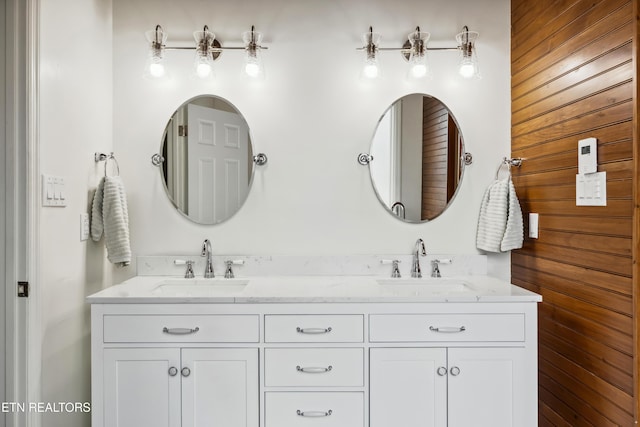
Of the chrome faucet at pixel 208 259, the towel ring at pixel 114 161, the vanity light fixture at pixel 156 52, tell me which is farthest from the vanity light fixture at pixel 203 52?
the chrome faucet at pixel 208 259

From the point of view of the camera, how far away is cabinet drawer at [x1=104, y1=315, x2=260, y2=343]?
5.79ft

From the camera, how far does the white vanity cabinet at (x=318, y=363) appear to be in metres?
1.76

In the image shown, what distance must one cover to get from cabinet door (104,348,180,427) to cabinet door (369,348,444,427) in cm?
79

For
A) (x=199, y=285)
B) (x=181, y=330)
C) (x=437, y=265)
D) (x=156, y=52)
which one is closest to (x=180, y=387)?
(x=181, y=330)

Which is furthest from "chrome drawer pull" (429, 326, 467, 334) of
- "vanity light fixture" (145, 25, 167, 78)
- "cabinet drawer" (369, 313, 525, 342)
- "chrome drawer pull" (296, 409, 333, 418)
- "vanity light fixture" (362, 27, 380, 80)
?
"vanity light fixture" (145, 25, 167, 78)

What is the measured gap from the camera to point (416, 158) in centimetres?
227

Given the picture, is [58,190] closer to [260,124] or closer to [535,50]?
[260,124]

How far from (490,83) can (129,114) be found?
1.83 meters

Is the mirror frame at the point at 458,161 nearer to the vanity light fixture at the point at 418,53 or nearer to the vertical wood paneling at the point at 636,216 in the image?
the vanity light fixture at the point at 418,53

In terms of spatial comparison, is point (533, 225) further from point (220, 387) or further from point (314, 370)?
point (220, 387)

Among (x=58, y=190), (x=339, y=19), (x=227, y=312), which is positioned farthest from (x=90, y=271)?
(x=339, y=19)

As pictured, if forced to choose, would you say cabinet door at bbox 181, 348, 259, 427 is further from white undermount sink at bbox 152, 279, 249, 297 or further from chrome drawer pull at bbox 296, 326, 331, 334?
white undermount sink at bbox 152, 279, 249, 297

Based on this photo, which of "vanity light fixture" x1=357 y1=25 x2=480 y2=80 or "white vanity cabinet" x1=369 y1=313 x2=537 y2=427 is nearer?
"white vanity cabinet" x1=369 y1=313 x2=537 y2=427

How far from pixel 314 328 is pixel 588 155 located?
1.22 m
